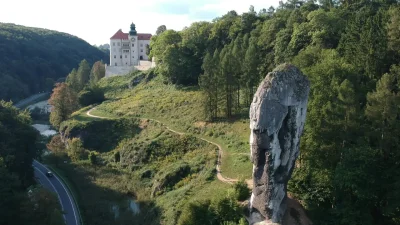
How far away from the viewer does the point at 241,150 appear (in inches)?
1522

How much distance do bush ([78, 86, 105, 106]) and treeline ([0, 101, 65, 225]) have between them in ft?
85.2

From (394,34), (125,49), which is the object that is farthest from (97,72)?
(394,34)

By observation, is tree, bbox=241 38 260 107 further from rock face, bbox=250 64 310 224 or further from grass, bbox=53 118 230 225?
rock face, bbox=250 64 310 224

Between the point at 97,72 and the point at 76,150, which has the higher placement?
the point at 97,72

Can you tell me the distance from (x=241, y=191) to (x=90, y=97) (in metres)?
55.1

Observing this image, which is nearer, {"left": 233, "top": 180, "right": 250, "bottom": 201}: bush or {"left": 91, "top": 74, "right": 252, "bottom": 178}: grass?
{"left": 233, "top": 180, "right": 250, "bottom": 201}: bush

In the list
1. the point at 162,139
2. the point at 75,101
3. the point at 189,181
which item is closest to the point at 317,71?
the point at 189,181

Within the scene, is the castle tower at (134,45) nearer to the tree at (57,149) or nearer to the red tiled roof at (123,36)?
the red tiled roof at (123,36)

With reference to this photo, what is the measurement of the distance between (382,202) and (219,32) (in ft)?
173

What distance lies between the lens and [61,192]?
148 ft

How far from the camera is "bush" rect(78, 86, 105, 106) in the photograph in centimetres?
7438

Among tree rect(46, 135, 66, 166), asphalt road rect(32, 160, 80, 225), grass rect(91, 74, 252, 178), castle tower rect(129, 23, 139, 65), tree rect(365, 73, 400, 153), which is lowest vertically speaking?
asphalt road rect(32, 160, 80, 225)

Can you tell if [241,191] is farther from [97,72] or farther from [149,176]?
[97,72]

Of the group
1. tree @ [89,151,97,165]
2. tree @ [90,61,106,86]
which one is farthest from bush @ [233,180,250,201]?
tree @ [90,61,106,86]
